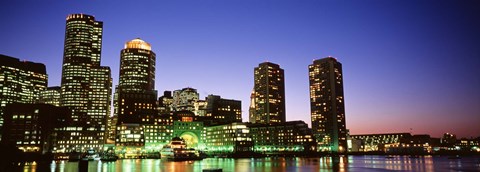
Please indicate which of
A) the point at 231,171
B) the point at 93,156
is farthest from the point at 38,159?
the point at 231,171

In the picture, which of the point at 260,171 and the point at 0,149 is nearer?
the point at 260,171

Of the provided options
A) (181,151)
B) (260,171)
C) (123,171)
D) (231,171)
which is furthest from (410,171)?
(181,151)

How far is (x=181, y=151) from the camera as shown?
178625mm

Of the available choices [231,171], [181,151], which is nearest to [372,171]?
[231,171]

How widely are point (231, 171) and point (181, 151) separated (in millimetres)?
93005

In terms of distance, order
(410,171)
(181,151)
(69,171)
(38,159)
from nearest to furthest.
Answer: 1. (69,171)
2. (410,171)
3. (38,159)
4. (181,151)

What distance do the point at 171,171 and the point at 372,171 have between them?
47357 mm

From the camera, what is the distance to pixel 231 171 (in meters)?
89.2

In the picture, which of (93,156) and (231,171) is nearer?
(231,171)

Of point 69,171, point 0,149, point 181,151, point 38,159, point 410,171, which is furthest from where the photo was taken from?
point 181,151

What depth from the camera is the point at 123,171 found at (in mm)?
91750

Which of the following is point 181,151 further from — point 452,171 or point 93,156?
point 452,171

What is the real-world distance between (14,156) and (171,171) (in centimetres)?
7485

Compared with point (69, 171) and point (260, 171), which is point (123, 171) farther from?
point (260, 171)
